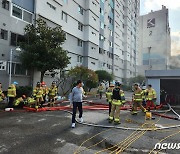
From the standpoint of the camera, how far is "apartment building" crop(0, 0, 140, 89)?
1858 centimetres

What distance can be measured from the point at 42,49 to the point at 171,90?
12.6m

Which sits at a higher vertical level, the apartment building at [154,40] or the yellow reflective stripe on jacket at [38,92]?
the apartment building at [154,40]

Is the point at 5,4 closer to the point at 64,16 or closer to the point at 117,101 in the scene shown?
the point at 64,16

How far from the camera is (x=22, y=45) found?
1859cm

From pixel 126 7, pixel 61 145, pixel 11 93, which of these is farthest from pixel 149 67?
pixel 61 145

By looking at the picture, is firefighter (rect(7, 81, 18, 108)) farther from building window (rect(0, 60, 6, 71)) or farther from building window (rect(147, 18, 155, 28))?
building window (rect(147, 18, 155, 28))

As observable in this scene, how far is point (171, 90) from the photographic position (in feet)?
62.0

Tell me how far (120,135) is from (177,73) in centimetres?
1045

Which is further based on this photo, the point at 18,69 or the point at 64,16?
the point at 64,16

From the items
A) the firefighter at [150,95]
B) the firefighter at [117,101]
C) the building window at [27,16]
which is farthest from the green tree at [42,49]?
the firefighter at [117,101]

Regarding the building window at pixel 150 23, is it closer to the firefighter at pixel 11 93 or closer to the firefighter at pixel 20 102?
the firefighter at pixel 20 102

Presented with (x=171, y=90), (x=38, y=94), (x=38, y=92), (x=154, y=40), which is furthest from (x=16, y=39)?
(x=154, y=40)

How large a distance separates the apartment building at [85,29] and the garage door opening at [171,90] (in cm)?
1277

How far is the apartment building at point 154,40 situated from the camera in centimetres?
7225
